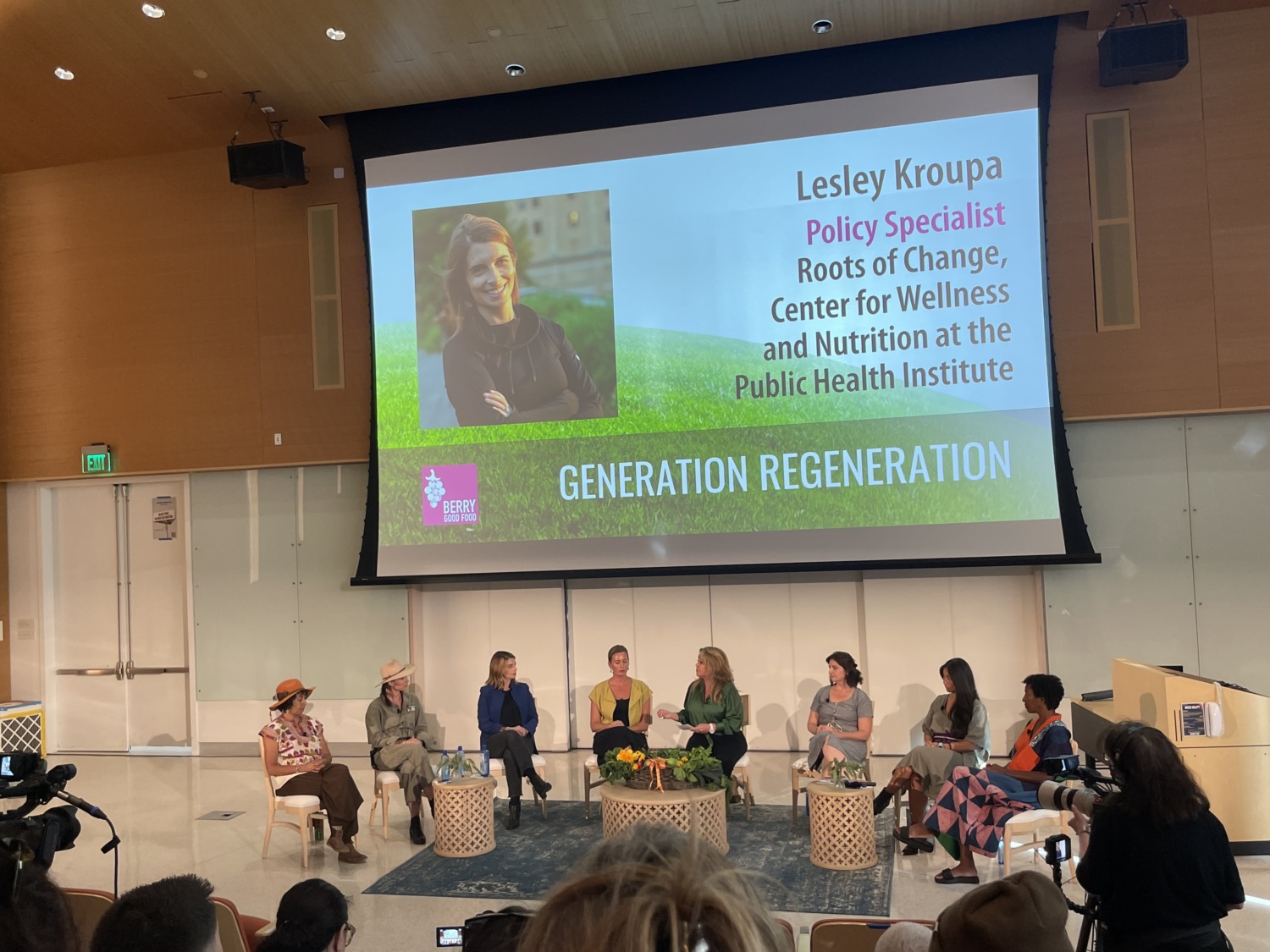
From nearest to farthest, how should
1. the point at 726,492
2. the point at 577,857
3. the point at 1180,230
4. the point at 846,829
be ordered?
the point at 577,857 < the point at 846,829 < the point at 1180,230 < the point at 726,492

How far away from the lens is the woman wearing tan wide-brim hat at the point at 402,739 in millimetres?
5945

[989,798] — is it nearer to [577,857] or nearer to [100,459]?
[577,857]

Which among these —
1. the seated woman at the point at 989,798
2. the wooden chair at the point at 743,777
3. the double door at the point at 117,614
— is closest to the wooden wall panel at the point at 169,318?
the double door at the point at 117,614

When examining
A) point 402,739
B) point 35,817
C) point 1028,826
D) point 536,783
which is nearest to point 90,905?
point 35,817

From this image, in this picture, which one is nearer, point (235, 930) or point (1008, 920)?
point (1008, 920)

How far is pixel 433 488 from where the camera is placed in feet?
25.9

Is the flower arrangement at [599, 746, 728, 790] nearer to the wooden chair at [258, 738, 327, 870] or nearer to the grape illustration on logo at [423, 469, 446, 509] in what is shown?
the wooden chair at [258, 738, 327, 870]

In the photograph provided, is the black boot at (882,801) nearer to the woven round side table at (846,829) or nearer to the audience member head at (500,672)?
the woven round side table at (846,829)

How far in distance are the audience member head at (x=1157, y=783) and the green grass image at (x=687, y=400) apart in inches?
177

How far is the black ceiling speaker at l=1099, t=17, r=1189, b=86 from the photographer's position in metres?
6.32

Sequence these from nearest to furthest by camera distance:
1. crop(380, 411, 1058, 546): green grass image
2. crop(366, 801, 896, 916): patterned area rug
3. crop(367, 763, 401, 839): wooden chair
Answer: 1. crop(366, 801, 896, 916): patterned area rug
2. crop(367, 763, 401, 839): wooden chair
3. crop(380, 411, 1058, 546): green grass image

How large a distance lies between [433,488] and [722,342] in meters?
2.51

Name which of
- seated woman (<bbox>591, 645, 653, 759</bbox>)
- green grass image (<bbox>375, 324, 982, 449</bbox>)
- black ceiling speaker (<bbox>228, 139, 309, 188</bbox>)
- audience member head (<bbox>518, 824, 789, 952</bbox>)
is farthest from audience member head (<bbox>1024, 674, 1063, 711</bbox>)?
black ceiling speaker (<bbox>228, 139, 309, 188</bbox>)

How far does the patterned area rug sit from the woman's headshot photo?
3.05 m
